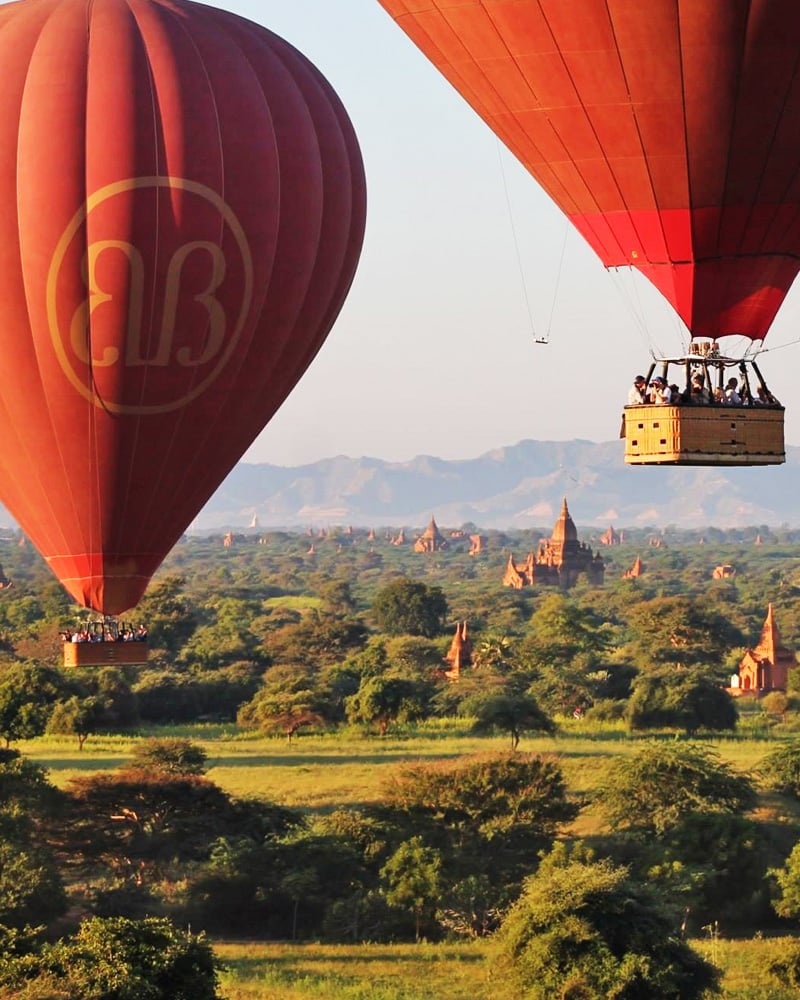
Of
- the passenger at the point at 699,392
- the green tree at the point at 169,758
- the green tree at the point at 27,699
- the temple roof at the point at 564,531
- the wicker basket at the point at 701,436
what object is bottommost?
the green tree at the point at 169,758

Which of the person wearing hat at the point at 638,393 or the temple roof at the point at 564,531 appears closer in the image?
the person wearing hat at the point at 638,393

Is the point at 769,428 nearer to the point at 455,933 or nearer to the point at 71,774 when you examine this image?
the point at 455,933

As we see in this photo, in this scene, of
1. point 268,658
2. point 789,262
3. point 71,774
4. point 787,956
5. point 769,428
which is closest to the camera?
point 769,428

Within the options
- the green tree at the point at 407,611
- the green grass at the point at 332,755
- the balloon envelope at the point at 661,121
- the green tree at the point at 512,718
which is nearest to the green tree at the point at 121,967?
the balloon envelope at the point at 661,121

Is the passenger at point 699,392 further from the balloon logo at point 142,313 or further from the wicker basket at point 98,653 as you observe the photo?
the wicker basket at point 98,653

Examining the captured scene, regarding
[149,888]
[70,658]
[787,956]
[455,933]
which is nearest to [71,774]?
[149,888]

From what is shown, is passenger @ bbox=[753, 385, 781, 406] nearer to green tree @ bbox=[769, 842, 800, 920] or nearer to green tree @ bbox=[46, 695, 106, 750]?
green tree @ bbox=[769, 842, 800, 920]
